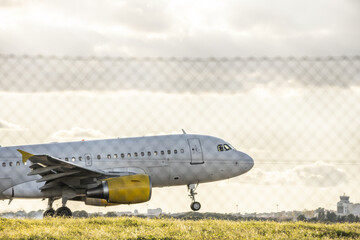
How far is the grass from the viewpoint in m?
11.0

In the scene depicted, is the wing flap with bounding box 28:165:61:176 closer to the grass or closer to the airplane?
the airplane

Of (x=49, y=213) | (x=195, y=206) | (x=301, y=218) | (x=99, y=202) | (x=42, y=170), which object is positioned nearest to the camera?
(x=301, y=218)

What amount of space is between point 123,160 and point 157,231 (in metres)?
11.5

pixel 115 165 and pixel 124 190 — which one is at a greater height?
pixel 115 165

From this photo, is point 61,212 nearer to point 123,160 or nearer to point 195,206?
point 123,160

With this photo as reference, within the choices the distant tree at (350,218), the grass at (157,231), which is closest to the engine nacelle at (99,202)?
the grass at (157,231)

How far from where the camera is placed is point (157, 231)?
1162 centimetres

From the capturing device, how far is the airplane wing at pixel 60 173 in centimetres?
1925

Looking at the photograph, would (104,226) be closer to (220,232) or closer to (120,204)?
(220,232)

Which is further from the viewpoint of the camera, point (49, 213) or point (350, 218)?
point (49, 213)

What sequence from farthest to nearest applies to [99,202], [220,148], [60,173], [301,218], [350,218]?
[220,148], [99,202], [60,173], [350,218], [301,218]

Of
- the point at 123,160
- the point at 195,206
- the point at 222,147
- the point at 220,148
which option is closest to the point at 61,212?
the point at 123,160

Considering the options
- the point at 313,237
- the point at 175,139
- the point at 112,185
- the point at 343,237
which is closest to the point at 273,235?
the point at 313,237

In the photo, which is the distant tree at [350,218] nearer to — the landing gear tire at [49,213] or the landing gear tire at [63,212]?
the landing gear tire at [63,212]
